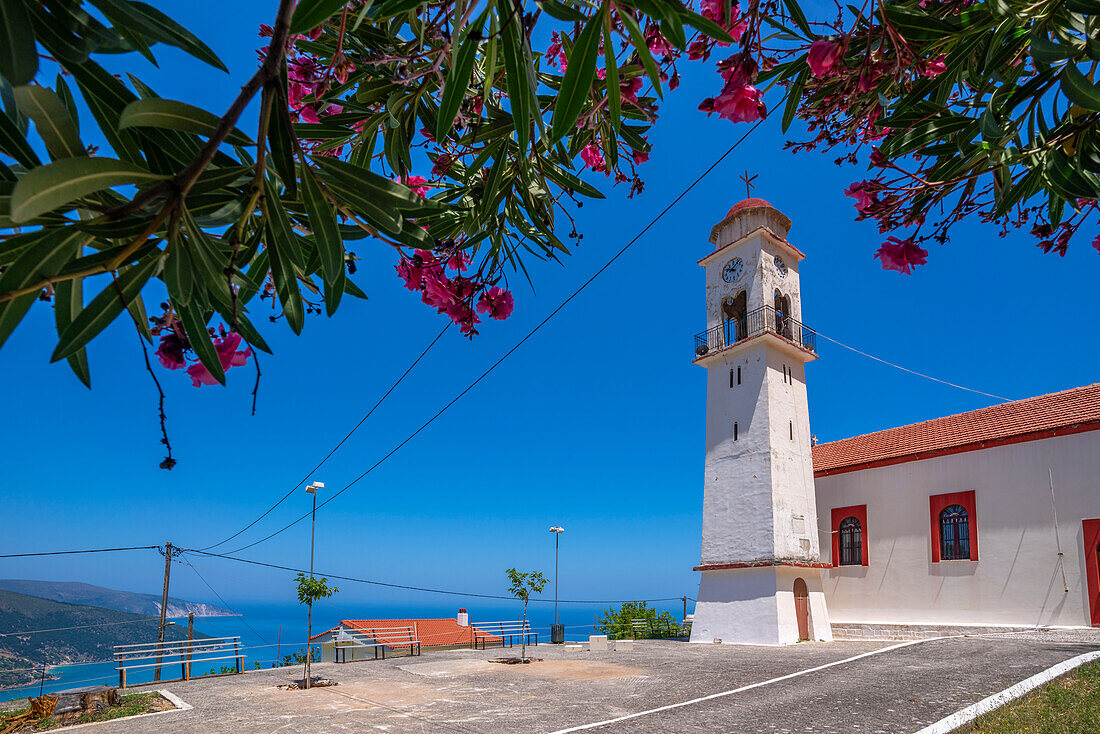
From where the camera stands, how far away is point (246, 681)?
1216cm

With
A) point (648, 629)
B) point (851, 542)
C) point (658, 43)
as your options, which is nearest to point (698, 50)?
point (658, 43)

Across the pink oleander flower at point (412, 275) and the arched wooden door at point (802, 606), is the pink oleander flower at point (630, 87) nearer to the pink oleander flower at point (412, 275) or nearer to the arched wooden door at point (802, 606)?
the pink oleander flower at point (412, 275)

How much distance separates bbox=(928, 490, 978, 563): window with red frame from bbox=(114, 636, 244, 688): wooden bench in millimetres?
17237

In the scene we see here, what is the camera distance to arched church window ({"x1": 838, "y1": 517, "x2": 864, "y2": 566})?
18094 millimetres

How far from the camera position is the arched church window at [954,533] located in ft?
52.3

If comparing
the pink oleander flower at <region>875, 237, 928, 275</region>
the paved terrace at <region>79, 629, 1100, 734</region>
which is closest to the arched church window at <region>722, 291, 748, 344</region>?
the paved terrace at <region>79, 629, 1100, 734</region>

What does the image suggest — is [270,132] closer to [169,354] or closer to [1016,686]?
[169,354]

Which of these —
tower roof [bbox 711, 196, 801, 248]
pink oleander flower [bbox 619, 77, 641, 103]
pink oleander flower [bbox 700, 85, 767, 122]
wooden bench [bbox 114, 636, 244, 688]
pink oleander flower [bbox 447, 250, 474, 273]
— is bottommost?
wooden bench [bbox 114, 636, 244, 688]

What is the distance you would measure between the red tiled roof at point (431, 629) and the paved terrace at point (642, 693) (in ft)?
32.7

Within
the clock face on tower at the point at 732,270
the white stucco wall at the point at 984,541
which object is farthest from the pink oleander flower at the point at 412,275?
the clock face on tower at the point at 732,270

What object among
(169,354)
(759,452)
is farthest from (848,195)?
(759,452)

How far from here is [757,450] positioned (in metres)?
17.2

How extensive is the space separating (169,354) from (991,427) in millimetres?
19791

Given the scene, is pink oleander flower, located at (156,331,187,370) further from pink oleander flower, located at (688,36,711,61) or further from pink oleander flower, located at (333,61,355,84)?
pink oleander flower, located at (688,36,711,61)
